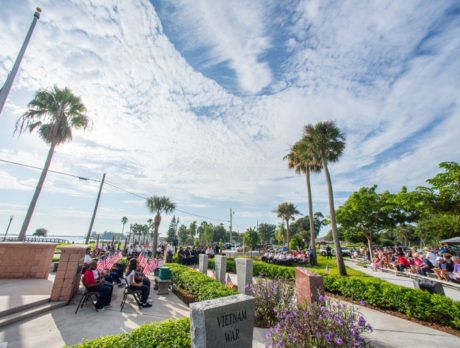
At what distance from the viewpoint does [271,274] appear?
1153 centimetres

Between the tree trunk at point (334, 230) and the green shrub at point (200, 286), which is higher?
the tree trunk at point (334, 230)

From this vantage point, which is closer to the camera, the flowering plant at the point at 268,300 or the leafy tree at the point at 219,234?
the flowering plant at the point at 268,300

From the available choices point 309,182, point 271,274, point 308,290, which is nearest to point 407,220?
point 309,182

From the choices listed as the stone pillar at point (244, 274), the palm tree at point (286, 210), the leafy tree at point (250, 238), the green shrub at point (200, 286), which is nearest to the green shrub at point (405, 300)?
the stone pillar at point (244, 274)

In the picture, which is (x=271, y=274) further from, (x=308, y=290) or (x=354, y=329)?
(x=354, y=329)

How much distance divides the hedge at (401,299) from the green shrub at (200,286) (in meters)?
1.60

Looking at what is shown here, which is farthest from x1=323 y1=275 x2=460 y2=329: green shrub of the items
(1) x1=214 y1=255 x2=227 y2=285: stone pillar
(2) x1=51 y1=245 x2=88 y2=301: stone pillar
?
(2) x1=51 y1=245 x2=88 y2=301: stone pillar

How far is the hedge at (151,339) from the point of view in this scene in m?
2.90

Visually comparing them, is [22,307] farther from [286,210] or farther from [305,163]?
[286,210]

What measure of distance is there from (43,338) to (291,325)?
4962 millimetres

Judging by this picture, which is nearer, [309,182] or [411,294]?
[411,294]

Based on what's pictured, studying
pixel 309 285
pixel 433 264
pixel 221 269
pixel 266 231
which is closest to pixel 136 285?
pixel 221 269

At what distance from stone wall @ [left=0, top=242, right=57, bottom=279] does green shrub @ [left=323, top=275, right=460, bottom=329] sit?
12.6 metres

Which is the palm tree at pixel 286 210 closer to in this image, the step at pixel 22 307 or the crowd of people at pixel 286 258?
the crowd of people at pixel 286 258
